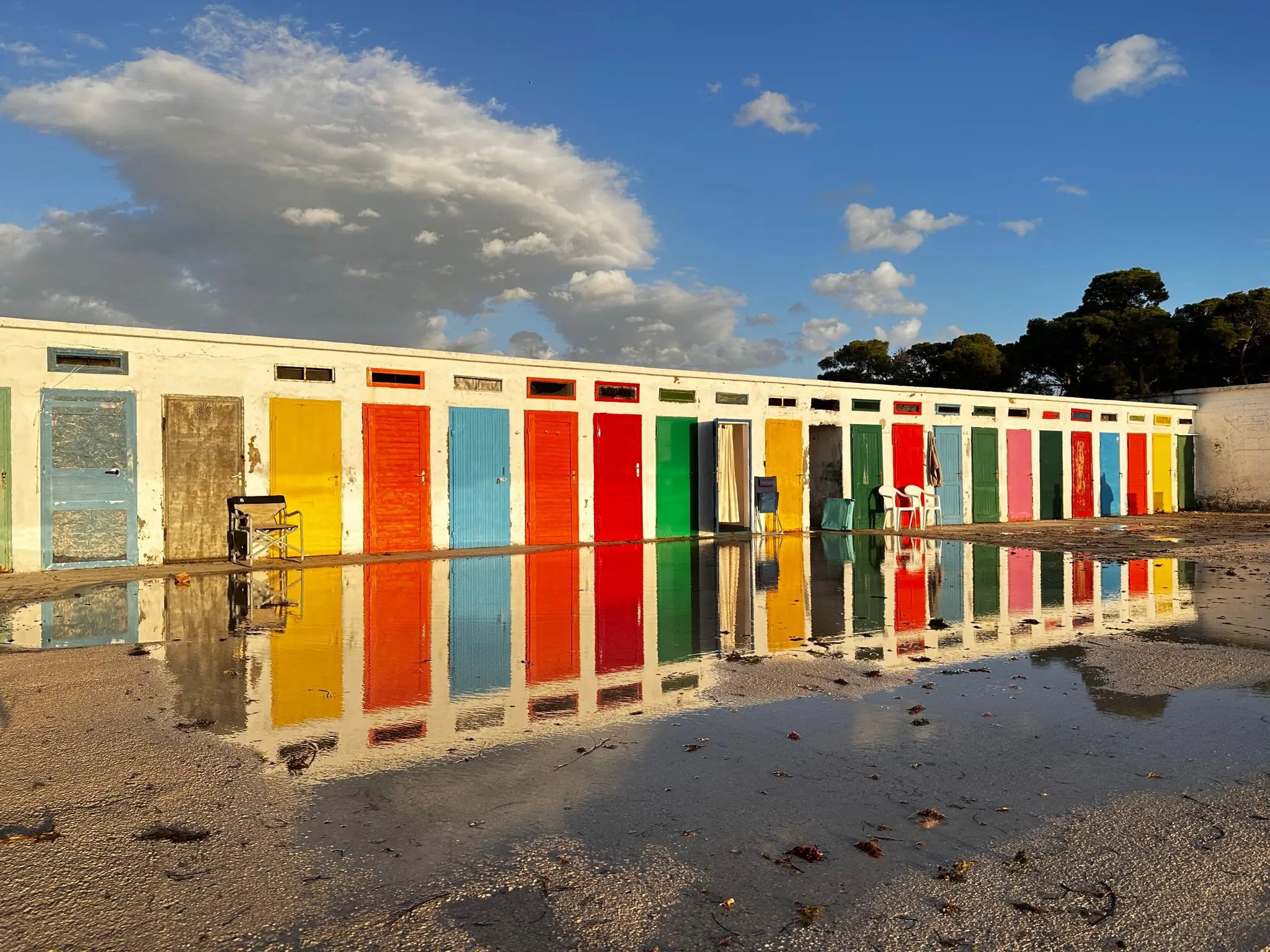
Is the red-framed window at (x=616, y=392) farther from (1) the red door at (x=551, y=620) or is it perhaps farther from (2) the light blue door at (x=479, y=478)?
(1) the red door at (x=551, y=620)

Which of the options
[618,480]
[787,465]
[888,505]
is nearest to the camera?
[618,480]

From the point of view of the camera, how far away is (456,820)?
3.13 meters

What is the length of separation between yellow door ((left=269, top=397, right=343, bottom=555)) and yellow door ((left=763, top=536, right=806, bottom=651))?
24.3 ft

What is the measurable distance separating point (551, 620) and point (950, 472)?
17523 mm

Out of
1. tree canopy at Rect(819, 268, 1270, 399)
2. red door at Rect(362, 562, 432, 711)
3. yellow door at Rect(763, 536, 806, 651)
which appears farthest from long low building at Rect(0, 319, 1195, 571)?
tree canopy at Rect(819, 268, 1270, 399)

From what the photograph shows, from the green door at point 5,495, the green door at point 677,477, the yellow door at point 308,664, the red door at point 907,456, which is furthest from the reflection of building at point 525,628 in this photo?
the red door at point 907,456

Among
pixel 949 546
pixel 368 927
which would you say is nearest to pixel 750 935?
pixel 368 927

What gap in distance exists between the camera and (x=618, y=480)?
1755cm

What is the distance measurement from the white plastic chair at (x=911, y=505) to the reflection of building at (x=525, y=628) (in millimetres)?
7910

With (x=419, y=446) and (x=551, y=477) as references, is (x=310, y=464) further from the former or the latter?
(x=551, y=477)

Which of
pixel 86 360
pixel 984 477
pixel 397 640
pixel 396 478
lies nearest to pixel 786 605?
pixel 397 640

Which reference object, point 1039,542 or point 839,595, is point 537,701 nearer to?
point 839,595

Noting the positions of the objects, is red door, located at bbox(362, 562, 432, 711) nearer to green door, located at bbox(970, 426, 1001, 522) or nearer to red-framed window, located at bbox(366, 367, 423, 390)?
red-framed window, located at bbox(366, 367, 423, 390)

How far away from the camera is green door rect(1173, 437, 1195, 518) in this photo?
28.7m
